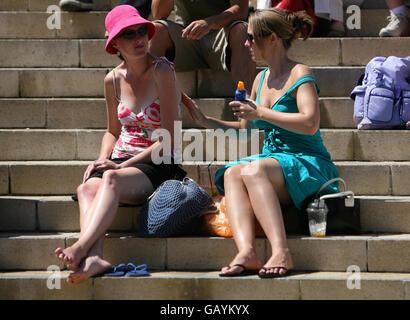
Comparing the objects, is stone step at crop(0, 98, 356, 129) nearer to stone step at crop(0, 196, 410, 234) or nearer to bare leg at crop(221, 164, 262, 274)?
stone step at crop(0, 196, 410, 234)

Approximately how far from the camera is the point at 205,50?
21.3 ft

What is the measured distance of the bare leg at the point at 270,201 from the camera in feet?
15.4

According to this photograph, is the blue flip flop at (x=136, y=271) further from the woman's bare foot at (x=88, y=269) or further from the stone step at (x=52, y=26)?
the stone step at (x=52, y=26)

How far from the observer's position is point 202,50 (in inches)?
257

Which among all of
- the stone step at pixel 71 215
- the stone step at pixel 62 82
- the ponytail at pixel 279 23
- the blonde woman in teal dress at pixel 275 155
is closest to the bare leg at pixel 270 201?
the blonde woman in teal dress at pixel 275 155

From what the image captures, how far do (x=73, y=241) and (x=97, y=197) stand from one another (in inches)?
16.3

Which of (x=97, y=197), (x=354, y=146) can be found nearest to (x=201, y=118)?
(x=97, y=197)

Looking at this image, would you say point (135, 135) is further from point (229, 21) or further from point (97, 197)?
point (229, 21)

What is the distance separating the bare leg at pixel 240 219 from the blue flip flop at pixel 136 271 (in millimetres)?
482

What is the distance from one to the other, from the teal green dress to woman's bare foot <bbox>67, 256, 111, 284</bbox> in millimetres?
945

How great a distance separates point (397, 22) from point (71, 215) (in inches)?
136

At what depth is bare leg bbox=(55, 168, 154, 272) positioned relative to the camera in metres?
4.71

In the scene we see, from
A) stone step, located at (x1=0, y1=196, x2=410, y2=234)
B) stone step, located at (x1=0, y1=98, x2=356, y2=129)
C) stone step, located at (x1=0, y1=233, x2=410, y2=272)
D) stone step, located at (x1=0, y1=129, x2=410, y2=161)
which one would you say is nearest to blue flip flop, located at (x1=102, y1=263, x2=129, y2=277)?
stone step, located at (x1=0, y1=233, x2=410, y2=272)

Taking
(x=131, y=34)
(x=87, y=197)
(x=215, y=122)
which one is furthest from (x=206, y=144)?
(x=87, y=197)
